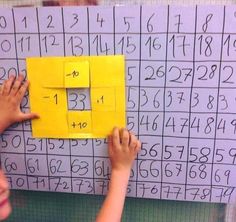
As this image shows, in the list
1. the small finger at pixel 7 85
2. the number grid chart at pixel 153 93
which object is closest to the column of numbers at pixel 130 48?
the number grid chart at pixel 153 93

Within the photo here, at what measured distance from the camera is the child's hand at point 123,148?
0.79 meters

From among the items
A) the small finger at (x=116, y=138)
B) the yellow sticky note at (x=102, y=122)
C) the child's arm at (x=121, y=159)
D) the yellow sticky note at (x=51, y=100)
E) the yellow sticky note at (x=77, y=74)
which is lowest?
the child's arm at (x=121, y=159)

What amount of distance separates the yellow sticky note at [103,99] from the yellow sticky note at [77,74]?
0.09 ft

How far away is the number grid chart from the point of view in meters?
0.74

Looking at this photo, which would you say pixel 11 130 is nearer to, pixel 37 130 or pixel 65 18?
pixel 37 130

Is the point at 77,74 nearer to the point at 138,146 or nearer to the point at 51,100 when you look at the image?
the point at 51,100

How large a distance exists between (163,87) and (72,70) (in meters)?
0.21

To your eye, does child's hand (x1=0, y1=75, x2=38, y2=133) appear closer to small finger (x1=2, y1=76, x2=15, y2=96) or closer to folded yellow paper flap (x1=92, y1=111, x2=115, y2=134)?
small finger (x1=2, y1=76, x2=15, y2=96)

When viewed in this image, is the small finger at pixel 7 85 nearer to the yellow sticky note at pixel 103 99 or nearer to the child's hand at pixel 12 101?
the child's hand at pixel 12 101

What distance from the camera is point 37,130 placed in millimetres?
835

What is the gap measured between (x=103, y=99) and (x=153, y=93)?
0.38 feet

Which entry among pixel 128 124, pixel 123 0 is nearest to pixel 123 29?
pixel 123 0

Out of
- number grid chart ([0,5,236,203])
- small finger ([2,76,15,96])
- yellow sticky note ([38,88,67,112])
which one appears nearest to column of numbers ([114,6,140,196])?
number grid chart ([0,5,236,203])

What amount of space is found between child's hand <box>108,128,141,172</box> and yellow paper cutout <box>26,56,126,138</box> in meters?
0.02
